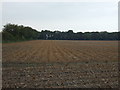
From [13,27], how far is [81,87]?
71.5 metres

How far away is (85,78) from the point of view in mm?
8039

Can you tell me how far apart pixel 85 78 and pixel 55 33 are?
150813 mm

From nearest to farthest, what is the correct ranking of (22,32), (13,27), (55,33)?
(13,27)
(22,32)
(55,33)

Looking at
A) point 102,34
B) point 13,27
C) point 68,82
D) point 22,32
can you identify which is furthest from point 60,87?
point 102,34

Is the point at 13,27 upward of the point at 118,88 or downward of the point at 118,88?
upward

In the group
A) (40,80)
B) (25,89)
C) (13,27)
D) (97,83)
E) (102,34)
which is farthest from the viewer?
(102,34)

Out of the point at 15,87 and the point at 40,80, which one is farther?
the point at 40,80

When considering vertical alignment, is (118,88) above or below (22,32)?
below

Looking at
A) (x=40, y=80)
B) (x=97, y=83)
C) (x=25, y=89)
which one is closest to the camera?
(x=25, y=89)

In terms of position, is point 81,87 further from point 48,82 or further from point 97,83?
point 48,82

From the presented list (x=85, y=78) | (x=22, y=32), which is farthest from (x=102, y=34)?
(x=85, y=78)

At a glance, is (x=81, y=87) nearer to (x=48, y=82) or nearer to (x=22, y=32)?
(x=48, y=82)

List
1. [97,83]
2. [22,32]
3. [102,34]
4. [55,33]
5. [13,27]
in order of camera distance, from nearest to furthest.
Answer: [97,83], [13,27], [22,32], [102,34], [55,33]

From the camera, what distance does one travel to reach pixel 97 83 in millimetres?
7238
